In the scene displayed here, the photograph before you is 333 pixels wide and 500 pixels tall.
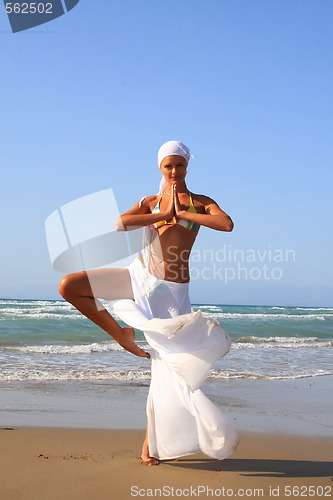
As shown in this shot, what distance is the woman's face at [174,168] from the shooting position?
384 cm

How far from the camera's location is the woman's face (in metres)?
3.84

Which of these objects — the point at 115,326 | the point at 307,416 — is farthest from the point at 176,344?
the point at 307,416

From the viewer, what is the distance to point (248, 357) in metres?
11.6

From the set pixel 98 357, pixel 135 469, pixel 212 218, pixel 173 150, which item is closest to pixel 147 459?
pixel 135 469

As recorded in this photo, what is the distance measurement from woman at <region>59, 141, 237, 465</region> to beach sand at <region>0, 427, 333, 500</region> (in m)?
0.27

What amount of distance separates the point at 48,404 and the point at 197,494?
3199mm

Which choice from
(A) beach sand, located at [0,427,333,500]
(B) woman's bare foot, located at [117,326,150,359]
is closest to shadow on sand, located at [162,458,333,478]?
(A) beach sand, located at [0,427,333,500]

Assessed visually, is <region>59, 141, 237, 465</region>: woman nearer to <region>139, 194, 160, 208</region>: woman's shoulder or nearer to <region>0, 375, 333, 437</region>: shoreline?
<region>139, 194, 160, 208</region>: woman's shoulder

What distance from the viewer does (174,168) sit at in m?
3.85

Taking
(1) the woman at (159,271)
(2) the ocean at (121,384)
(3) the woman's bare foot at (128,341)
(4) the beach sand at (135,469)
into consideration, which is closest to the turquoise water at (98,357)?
(2) the ocean at (121,384)

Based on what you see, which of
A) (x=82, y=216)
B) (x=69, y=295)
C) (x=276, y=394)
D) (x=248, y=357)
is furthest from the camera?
(x=248, y=357)

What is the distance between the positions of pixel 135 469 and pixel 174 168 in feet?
7.29

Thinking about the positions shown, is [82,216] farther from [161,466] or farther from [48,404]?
[48,404]

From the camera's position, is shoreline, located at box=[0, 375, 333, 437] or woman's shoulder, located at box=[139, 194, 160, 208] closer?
woman's shoulder, located at box=[139, 194, 160, 208]
